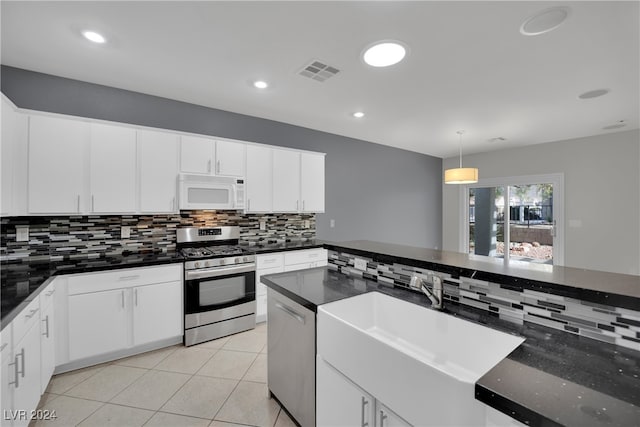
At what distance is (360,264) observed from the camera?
6.85ft

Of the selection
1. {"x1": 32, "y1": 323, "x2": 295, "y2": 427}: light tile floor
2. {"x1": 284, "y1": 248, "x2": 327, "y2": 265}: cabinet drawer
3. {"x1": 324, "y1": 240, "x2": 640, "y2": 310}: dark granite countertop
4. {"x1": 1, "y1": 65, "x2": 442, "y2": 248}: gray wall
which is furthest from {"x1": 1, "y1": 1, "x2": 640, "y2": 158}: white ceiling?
{"x1": 32, "y1": 323, "x2": 295, "y2": 427}: light tile floor

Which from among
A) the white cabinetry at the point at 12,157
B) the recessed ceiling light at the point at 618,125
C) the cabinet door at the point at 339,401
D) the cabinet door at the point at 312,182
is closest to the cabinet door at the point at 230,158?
the cabinet door at the point at 312,182

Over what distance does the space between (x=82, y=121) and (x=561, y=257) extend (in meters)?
7.19

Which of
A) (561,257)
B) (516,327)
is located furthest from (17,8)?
(561,257)

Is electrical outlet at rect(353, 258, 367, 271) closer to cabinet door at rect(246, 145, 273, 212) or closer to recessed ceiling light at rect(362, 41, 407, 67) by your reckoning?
recessed ceiling light at rect(362, 41, 407, 67)

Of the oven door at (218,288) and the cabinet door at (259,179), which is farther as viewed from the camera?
the cabinet door at (259,179)

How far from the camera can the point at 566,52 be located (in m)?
2.24

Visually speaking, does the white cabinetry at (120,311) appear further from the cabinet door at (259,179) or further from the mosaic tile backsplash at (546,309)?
the mosaic tile backsplash at (546,309)

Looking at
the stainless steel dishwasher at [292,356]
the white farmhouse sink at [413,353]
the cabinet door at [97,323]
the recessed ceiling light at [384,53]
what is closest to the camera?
the white farmhouse sink at [413,353]

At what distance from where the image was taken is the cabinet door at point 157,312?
8.46 ft

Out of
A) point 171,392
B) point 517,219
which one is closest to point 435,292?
point 171,392

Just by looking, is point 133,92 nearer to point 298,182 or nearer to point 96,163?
point 96,163

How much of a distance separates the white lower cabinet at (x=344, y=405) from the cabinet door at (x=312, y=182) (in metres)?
2.71

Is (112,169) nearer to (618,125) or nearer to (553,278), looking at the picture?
(553,278)
